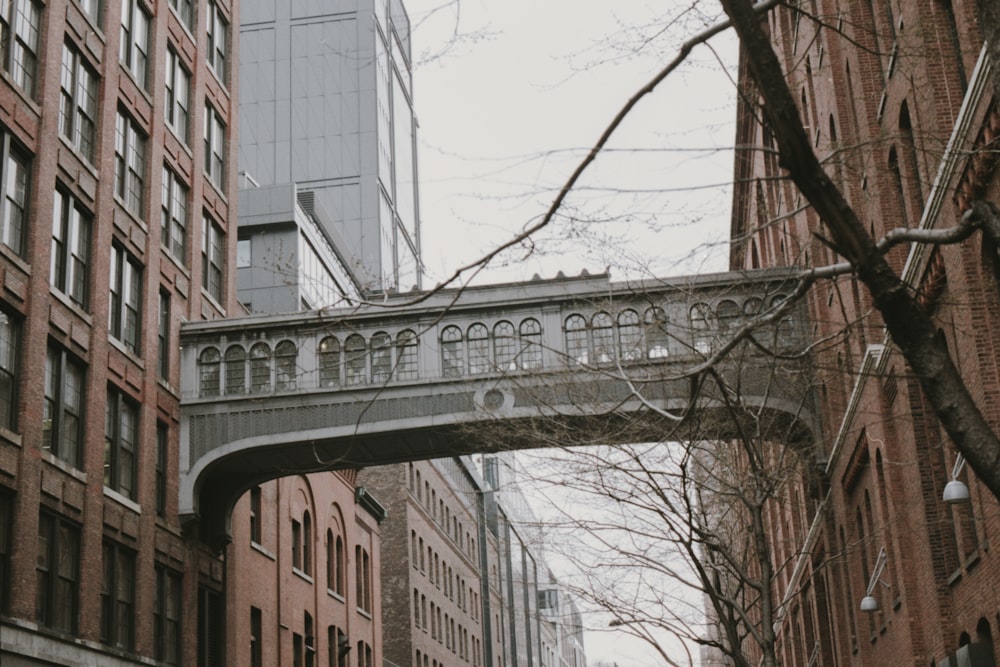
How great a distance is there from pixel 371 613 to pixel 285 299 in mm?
13963

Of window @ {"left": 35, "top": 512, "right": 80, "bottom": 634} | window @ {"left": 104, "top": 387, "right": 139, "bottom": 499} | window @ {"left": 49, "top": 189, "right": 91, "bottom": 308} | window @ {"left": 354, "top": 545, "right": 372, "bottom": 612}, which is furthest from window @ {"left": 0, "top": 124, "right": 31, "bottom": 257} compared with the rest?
window @ {"left": 354, "top": 545, "right": 372, "bottom": 612}

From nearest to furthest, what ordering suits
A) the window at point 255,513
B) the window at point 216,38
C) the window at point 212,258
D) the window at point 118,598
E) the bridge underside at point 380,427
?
the window at point 118,598
the bridge underside at point 380,427
the window at point 212,258
the window at point 255,513
the window at point 216,38

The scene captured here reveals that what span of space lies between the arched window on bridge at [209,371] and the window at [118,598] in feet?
18.9

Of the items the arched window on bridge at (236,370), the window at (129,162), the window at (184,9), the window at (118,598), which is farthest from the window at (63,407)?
the window at (184,9)

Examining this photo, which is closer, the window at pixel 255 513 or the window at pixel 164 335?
the window at pixel 164 335

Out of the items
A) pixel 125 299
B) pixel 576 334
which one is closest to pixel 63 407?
pixel 125 299

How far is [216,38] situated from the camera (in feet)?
131

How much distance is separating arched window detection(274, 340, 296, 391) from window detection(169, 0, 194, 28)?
9.69m

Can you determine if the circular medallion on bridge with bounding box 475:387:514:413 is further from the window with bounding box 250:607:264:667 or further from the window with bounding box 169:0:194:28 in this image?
the window with bounding box 169:0:194:28

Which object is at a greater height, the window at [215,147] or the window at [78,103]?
the window at [215,147]

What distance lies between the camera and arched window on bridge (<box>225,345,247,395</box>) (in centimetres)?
3412

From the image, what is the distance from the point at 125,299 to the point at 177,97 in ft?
24.4

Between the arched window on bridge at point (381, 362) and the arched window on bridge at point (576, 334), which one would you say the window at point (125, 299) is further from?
the arched window on bridge at point (576, 334)

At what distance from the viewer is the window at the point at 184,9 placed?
120 ft
